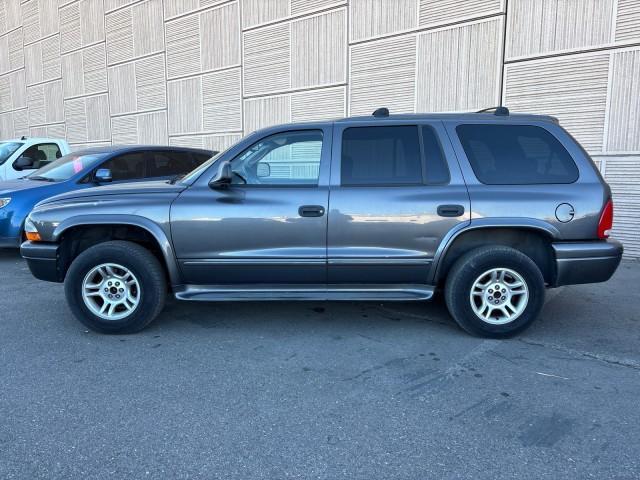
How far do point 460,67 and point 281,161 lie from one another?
17.3 feet

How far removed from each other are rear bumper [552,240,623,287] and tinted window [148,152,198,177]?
5.71m

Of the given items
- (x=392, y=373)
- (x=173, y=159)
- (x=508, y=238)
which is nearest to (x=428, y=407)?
(x=392, y=373)

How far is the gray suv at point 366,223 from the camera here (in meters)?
3.80

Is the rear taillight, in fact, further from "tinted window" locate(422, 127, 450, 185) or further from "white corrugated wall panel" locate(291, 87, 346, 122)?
"white corrugated wall panel" locate(291, 87, 346, 122)

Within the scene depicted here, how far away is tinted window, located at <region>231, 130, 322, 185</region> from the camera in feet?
13.0

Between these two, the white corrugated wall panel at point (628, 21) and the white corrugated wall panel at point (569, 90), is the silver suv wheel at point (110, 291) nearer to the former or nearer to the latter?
the white corrugated wall panel at point (569, 90)

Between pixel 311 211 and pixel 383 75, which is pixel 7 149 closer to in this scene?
pixel 383 75

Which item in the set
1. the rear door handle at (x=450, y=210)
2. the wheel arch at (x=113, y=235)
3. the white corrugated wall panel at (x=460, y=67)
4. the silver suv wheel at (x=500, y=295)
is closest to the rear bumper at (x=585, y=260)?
the silver suv wheel at (x=500, y=295)

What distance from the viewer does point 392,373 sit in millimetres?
3324

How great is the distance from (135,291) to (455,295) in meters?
2.74

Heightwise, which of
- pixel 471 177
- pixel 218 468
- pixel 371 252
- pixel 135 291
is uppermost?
pixel 471 177

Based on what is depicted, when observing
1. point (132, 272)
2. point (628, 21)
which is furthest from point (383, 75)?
point (132, 272)

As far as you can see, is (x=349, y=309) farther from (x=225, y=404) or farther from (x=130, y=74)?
(x=130, y=74)

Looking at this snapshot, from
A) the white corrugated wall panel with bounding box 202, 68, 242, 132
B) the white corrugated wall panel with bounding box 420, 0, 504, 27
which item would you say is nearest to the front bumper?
the white corrugated wall panel with bounding box 202, 68, 242, 132
